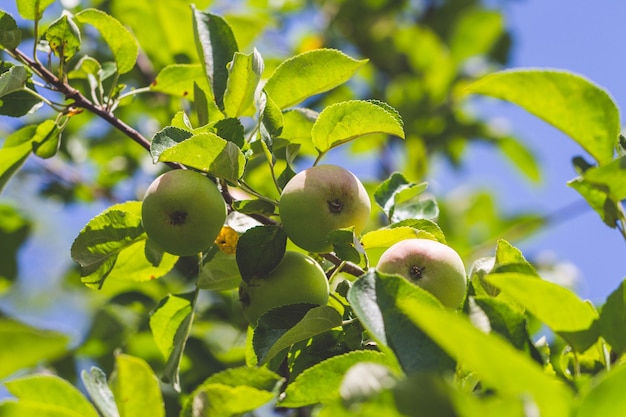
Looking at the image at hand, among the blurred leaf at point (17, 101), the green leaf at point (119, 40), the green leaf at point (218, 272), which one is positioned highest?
the green leaf at point (119, 40)

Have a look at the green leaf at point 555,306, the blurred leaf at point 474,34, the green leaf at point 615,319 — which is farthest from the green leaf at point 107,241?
the blurred leaf at point 474,34

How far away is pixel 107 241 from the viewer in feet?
4.51

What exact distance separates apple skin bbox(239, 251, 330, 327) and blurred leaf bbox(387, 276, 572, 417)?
25.2 inches

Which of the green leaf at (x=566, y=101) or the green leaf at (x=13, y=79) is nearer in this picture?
the green leaf at (x=566, y=101)

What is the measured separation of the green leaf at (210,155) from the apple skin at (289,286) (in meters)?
0.18

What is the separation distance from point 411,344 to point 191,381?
133 centimetres

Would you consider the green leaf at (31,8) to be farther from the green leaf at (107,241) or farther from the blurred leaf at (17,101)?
the green leaf at (107,241)

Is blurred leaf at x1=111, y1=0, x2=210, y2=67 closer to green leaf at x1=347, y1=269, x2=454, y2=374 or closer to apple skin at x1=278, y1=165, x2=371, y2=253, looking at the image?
apple skin at x1=278, y1=165, x2=371, y2=253

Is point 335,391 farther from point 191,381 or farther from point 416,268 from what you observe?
point 191,381

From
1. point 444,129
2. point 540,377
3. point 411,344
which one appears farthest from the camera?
point 444,129

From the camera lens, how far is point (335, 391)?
95 centimetres

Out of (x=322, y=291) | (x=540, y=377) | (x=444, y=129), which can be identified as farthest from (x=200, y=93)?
(x=444, y=129)

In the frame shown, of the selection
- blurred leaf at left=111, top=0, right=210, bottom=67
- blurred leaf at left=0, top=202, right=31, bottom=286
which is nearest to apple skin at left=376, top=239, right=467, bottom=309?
blurred leaf at left=111, top=0, right=210, bottom=67

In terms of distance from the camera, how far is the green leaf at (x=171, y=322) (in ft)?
4.80
